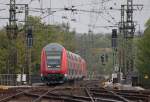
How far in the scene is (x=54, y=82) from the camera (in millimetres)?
48562

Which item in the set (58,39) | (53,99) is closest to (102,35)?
(58,39)

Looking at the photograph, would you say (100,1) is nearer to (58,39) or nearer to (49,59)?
(49,59)

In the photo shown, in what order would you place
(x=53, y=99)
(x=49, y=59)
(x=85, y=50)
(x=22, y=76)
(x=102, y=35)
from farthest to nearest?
1. (x=102, y=35)
2. (x=85, y=50)
3. (x=22, y=76)
4. (x=49, y=59)
5. (x=53, y=99)

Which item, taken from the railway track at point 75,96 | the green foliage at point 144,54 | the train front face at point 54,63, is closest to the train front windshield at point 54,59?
the train front face at point 54,63

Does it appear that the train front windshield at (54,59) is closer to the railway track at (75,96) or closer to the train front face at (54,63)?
the train front face at (54,63)

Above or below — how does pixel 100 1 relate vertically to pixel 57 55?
above

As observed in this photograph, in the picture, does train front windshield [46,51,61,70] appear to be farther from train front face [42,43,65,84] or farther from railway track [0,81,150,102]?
railway track [0,81,150,102]

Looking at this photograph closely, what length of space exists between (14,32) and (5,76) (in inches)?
171

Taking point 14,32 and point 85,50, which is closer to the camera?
point 14,32

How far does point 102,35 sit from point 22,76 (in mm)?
126393

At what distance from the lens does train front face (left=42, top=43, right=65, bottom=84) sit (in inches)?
1842

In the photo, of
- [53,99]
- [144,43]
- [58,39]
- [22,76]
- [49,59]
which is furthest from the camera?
[58,39]

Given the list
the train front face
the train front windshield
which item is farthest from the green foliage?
the train front windshield

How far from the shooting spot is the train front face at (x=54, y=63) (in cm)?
4678
